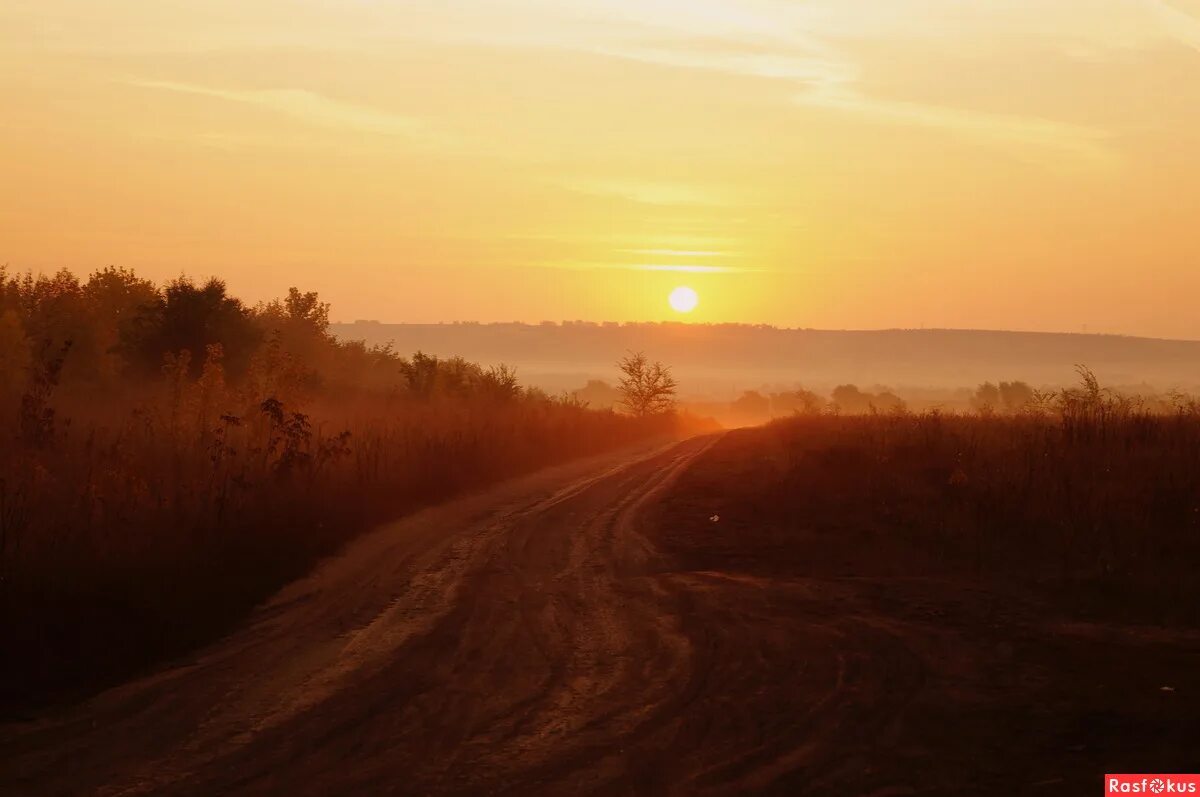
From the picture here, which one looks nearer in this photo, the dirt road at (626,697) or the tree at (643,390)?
the dirt road at (626,697)

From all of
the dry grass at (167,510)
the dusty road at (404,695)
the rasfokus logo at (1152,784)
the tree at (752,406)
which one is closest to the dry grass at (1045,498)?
the dusty road at (404,695)

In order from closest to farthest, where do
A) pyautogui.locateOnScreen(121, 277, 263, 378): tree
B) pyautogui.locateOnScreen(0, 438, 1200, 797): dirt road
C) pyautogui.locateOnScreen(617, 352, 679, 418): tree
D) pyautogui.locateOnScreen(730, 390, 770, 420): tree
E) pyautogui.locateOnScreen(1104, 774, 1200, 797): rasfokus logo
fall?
pyautogui.locateOnScreen(1104, 774, 1200, 797): rasfokus logo → pyautogui.locateOnScreen(0, 438, 1200, 797): dirt road → pyautogui.locateOnScreen(121, 277, 263, 378): tree → pyautogui.locateOnScreen(617, 352, 679, 418): tree → pyautogui.locateOnScreen(730, 390, 770, 420): tree

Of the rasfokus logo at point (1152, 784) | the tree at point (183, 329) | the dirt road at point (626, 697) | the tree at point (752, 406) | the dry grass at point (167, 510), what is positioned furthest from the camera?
the tree at point (752, 406)

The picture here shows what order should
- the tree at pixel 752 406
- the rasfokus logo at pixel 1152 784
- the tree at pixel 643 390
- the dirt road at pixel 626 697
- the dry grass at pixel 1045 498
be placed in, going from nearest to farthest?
the rasfokus logo at pixel 1152 784 → the dirt road at pixel 626 697 → the dry grass at pixel 1045 498 → the tree at pixel 643 390 → the tree at pixel 752 406

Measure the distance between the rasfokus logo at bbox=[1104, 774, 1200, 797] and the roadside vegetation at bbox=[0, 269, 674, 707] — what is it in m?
7.64

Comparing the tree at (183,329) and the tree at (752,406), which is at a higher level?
the tree at (183,329)

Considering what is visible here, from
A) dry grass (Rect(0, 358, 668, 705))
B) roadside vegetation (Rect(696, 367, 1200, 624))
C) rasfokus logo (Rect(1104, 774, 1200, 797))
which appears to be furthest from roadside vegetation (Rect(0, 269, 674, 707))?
rasfokus logo (Rect(1104, 774, 1200, 797))

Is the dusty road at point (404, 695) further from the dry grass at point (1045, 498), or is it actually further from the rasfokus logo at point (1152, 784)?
the dry grass at point (1045, 498)

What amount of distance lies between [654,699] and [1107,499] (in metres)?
10.1

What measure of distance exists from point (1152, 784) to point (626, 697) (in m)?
3.52

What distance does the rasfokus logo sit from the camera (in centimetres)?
601

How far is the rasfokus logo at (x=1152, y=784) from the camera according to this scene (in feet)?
19.7

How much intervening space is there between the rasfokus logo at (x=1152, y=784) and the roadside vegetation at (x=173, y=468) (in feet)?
25.1

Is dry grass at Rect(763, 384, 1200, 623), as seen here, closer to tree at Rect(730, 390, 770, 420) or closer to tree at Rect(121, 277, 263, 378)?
tree at Rect(121, 277, 263, 378)
